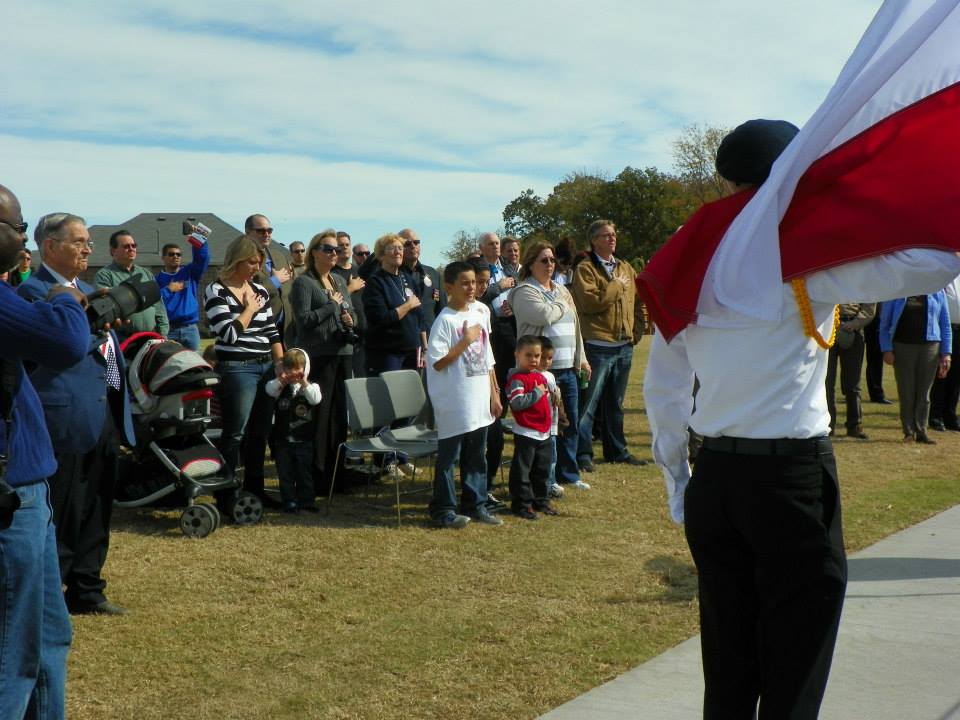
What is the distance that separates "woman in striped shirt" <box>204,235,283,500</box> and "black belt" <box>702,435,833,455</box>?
17.5ft

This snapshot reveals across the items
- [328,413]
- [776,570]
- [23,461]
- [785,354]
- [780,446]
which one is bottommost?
[328,413]

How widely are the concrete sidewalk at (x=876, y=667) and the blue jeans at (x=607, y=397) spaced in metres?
3.72

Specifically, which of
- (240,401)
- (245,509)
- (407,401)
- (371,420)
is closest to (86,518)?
(245,509)

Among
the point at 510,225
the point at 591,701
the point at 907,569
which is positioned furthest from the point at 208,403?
the point at 510,225

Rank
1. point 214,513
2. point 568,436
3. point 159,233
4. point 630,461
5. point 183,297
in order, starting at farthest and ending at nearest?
1. point 159,233
2. point 183,297
3. point 630,461
4. point 568,436
5. point 214,513

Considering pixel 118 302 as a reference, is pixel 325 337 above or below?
below

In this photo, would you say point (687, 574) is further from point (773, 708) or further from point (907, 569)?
point (773, 708)

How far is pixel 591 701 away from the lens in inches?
171

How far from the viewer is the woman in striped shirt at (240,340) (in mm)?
7695

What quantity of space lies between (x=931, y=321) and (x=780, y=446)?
32.1ft

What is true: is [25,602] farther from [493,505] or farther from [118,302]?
[493,505]

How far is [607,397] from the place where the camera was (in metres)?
10.2

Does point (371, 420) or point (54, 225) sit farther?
point (371, 420)

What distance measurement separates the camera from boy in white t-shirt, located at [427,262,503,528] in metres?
7.68
